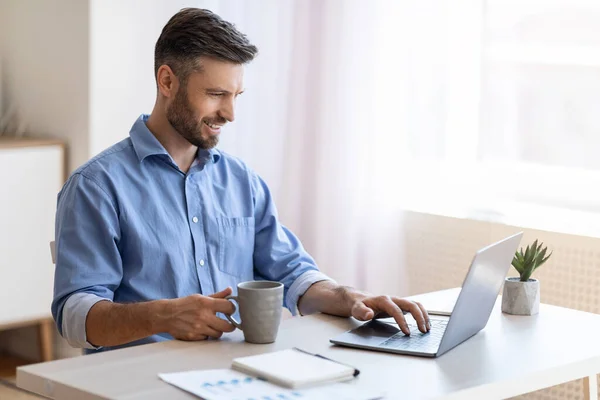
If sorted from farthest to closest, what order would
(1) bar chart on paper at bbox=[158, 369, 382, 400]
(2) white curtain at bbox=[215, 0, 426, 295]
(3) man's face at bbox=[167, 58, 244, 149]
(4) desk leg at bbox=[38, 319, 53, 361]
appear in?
(4) desk leg at bbox=[38, 319, 53, 361], (2) white curtain at bbox=[215, 0, 426, 295], (3) man's face at bbox=[167, 58, 244, 149], (1) bar chart on paper at bbox=[158, 369, 382, 400]

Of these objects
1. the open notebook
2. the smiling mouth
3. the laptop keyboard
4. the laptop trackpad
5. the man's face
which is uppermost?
the man's face

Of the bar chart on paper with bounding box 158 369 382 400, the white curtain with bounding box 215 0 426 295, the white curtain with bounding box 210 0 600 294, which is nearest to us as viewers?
the bar chart on paper with bounding box 158 369 382 400

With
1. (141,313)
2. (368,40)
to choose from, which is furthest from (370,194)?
(141,313)

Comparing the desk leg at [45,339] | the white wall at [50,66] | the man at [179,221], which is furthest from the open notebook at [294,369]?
the desk leg at [45,339]

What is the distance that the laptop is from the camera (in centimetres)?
172

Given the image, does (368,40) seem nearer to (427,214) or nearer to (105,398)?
(427,214)

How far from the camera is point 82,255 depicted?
6.50 feet

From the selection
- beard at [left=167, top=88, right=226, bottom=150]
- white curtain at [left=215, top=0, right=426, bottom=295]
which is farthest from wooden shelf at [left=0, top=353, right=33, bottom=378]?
beard at [left=167, top=88, right=226, bottom=150]

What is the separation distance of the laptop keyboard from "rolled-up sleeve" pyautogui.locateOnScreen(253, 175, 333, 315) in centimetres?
40

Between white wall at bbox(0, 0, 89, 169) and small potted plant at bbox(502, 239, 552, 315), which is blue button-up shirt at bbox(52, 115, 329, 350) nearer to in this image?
small potted plant at bbox(502, 239, 552, 315)

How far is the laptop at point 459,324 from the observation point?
1722 millimetres

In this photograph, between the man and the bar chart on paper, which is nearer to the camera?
the bar chart on paper

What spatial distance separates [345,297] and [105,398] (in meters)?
0.68

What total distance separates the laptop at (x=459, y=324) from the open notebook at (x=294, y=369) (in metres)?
0.17
